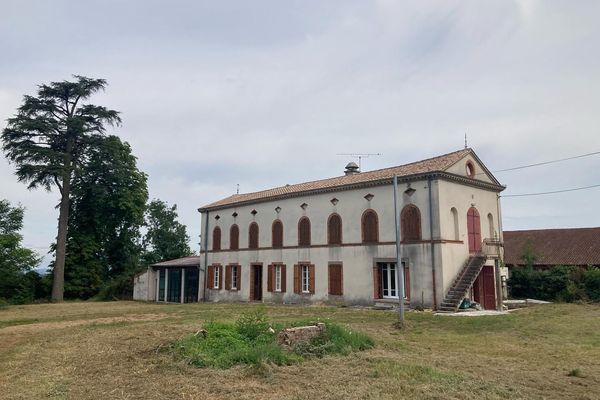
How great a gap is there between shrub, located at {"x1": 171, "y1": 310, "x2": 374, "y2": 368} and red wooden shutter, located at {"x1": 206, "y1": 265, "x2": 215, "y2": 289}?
2288 cm

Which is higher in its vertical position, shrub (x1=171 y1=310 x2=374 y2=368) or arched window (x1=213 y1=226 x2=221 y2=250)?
arched window (x1=213 y1=226 x2=221 y2=250)

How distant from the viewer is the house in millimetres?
21672

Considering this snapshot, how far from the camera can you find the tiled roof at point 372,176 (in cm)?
2280

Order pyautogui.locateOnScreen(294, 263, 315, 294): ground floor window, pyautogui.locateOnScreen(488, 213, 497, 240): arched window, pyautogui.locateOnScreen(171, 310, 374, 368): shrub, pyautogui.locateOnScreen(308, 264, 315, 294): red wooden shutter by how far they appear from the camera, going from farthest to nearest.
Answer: pyautogui.locateOnScreen(294, 263, 315, 294): ground floor window, pyautogui.locateOnScreen(308, 264, 315, 294): red wooden shutter, pyautogui.locateOnScreen(488, 213, 497, 240): arched window, pyautogui.locateOnScreen(171, 310, 374, 368): shrub

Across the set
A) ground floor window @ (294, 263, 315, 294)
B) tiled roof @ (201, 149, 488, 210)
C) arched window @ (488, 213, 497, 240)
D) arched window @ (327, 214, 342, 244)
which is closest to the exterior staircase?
arched window @ (488, 213, 497, 240)

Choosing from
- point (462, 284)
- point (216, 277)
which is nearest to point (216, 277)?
point (216, 277)

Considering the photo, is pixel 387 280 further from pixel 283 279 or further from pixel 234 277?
pixel 234 277

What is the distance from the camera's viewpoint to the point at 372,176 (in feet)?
82.7

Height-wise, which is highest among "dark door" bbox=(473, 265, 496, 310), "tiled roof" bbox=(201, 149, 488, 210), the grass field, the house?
"tiled roof" bbox=(201, 149, 488, 210)

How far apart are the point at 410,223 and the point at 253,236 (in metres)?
11.9

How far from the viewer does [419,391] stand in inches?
272

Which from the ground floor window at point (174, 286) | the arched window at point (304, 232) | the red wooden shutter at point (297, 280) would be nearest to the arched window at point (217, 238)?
the ground floor window at point (174, 286)

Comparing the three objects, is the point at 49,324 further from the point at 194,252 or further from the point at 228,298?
the point at 194,252

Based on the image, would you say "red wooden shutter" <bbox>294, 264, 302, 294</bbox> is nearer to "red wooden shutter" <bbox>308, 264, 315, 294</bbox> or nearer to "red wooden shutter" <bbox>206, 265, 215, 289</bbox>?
"red wooden shutter" <bbox>308, 264, 315, 294</bbox>
